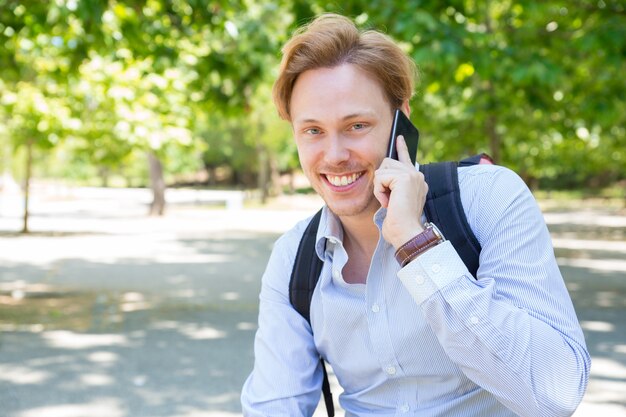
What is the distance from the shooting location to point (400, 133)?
2.39 metres

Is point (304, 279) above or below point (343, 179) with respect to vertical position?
below

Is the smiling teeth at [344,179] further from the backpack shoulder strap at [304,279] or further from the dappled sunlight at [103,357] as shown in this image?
the dappled sunlight at [103,357]

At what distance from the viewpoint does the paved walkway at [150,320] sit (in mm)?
6008

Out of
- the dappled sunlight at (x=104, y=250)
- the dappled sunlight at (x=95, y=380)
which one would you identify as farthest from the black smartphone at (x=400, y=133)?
the dappled sunlight at (x=104, y=250)

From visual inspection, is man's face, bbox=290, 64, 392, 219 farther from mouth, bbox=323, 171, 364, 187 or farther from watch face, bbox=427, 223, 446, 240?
watch face, bbox=427, 223, 446, 240

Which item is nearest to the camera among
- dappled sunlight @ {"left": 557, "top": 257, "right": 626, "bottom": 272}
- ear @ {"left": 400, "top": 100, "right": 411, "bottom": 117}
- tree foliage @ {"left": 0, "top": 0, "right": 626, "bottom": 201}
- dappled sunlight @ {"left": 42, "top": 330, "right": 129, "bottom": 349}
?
ear @ {"left": 400, "top": 100, "right": 411, "bottom": 117}

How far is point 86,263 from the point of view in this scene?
48.7 feet

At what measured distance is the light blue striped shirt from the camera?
1907mm

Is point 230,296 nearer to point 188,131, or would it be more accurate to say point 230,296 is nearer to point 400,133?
point 400,133

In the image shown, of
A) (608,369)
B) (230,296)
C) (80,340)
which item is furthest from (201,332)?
(608,369)

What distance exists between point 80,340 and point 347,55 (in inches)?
253

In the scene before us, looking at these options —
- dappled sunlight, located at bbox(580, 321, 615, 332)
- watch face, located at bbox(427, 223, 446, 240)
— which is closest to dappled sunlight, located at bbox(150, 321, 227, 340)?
dappled sunlight, located at bbox(580, 321, 615, 332)

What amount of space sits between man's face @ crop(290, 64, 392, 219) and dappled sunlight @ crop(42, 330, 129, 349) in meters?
5.90

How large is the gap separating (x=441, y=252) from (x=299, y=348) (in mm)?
617
